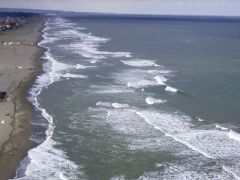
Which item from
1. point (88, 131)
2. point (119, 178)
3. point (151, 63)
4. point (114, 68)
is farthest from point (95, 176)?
point (151, 63)

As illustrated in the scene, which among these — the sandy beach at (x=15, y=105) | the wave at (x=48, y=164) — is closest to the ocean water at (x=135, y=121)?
the wave at (x=48, y=164)

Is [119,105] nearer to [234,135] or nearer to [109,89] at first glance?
[109,89]

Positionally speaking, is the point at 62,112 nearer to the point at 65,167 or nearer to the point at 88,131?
the point at 88,131

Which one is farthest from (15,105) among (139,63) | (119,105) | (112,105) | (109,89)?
(139,63)

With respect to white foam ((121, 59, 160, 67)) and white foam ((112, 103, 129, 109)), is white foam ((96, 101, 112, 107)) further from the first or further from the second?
white foam ((121, 59, 160, 67))

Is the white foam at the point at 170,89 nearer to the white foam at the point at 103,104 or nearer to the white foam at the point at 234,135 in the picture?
the white foam at the point at 103,104

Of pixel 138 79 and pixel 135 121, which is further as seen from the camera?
pixel 138 79
